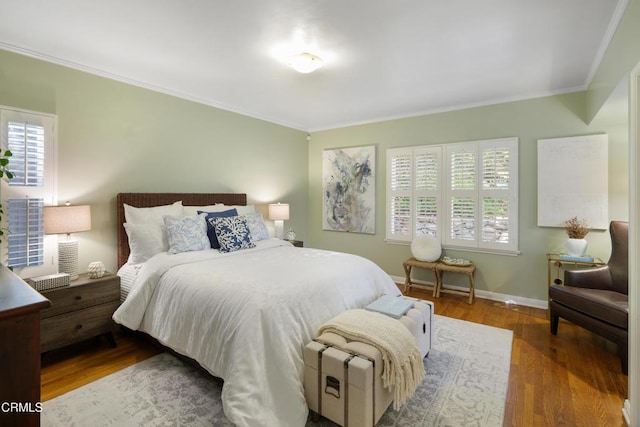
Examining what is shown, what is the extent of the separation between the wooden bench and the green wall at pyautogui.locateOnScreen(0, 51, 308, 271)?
248cm

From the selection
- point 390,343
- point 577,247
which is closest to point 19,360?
point 390,343

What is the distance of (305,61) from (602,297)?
3.20 metres

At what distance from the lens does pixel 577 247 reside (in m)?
3.21

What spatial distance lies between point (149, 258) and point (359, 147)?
3451mm

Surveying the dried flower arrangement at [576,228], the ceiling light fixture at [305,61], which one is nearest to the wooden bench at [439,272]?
the dried flower arrangement at [576,228]

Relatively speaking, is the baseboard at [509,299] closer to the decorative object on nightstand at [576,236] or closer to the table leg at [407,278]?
the table leg at [407,278]

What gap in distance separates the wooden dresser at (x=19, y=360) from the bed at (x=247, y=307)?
0.85m

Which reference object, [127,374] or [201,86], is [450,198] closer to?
[201,86]

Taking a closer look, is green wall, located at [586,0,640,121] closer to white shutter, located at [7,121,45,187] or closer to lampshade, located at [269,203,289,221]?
lampshade, located at [269,203,289,221]

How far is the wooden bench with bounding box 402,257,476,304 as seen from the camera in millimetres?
3855

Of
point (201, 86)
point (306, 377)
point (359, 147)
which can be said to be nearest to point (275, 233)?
point (359, 147)

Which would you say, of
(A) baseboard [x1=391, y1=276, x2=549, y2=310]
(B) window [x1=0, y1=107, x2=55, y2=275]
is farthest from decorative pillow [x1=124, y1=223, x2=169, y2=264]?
(A) baseboard [x1=391, y1=276, x2=549, y2=310]

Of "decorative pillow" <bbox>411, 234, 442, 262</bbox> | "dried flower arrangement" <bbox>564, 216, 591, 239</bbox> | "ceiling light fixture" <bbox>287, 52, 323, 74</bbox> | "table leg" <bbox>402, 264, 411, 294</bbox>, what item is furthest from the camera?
"table leg" <bbox>402, 264, 411, 294</bbox>

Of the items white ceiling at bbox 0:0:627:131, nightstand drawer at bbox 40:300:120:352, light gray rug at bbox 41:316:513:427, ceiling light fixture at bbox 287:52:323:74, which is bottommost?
light gray rug at bbox 41:316:513:427
